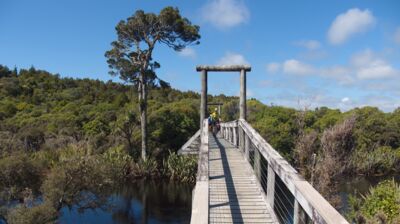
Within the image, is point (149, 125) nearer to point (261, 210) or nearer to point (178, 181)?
point (178, 181)

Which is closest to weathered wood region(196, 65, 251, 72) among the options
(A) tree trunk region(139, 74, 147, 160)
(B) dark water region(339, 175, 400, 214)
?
(B) dark water region(339, 175, 400, 214)

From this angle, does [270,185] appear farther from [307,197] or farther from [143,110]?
[143,110]

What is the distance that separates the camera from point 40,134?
33031 millimetres

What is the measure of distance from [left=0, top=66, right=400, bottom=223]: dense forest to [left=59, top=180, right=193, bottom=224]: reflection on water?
1.10 metres

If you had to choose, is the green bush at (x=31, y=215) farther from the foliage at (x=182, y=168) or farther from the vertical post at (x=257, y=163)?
the foliage at (x=182, y=168)

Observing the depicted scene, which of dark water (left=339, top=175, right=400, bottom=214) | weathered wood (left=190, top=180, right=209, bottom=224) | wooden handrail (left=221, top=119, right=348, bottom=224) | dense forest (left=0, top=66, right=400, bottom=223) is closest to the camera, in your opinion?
wooden handrail (left=221, top=119, right=348, bottom=224)

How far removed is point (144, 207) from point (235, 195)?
1486cm

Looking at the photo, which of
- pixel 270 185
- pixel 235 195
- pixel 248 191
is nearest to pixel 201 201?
pixel 270 185

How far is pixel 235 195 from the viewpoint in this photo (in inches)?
237

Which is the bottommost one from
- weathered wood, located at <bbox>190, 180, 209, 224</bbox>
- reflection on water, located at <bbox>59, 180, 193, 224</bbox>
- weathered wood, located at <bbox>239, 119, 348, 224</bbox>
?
reflection on water, located at <bbox>59, 180, 193, 224</bbox>

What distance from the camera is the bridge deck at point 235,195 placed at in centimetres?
515

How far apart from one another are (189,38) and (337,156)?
50.4 ft

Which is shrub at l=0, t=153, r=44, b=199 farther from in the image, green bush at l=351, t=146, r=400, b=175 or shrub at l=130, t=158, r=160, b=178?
green bush at l=351, t=146, r=400, b=175

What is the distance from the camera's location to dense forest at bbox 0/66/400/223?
596 inches
